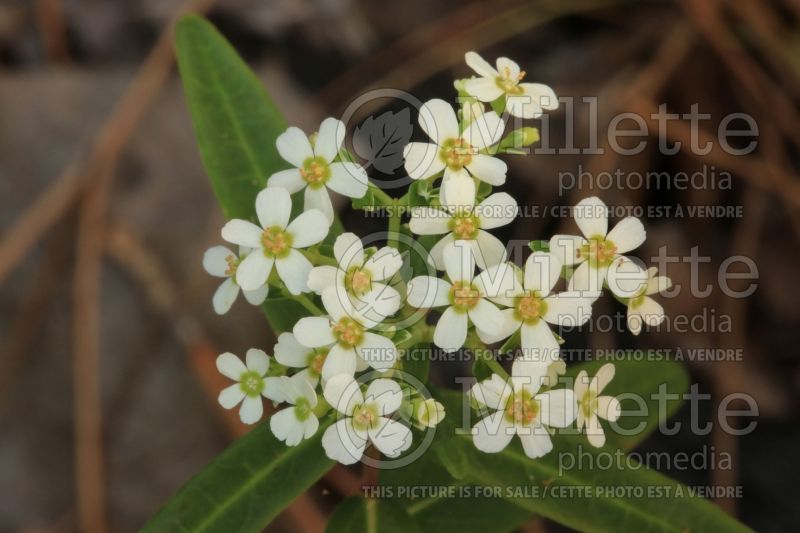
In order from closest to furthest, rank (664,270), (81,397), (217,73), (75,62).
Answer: (217,73) < (81,397) < (664,270) < (75,62)

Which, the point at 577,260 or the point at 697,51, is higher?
the point at 697,51

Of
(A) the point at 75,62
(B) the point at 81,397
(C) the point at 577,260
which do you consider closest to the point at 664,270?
(C) the point at 577,260

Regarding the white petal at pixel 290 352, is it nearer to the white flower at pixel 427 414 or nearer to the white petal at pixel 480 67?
the white flower at pixel 427 414

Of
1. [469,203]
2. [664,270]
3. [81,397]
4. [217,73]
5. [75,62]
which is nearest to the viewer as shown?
[469,203]

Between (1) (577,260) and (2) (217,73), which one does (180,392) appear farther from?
(1) (577,260)

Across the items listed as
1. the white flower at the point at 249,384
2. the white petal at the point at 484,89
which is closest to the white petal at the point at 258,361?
the white flower at the point at 249,384

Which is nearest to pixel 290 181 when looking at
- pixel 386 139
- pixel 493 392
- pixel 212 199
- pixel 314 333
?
pixel 314 333
